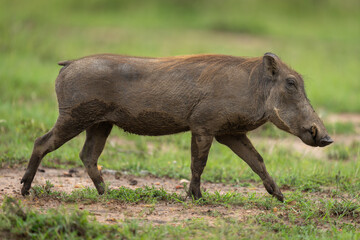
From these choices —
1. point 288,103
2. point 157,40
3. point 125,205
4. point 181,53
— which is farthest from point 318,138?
point 157,40

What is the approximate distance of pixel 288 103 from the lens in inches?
189

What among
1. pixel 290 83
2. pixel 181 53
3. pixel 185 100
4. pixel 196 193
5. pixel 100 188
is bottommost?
pixel 181 53

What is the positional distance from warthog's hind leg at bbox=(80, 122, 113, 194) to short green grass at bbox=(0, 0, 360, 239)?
182mm

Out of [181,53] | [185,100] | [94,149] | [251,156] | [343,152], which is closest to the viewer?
[185,100]

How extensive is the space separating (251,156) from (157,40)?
9433 millimetres

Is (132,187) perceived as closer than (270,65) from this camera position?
No

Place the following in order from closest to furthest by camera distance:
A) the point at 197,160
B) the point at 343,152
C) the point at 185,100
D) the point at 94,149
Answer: the point at 185,100, the point at 197,160, the point at 94,149, the point at 343,152

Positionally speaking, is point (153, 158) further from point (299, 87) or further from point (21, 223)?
point (21, 223)

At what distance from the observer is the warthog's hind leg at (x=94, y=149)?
5.12 metres

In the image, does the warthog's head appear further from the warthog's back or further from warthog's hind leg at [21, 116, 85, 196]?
warthog's hind leg at [21, 116, 85, 196]

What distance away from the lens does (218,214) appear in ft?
14.6

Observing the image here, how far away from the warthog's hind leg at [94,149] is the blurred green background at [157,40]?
114 cm

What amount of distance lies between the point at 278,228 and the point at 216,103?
1118 mm

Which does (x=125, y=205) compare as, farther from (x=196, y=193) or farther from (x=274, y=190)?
(x=274, y=190)
